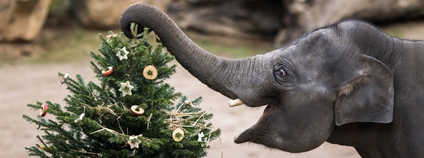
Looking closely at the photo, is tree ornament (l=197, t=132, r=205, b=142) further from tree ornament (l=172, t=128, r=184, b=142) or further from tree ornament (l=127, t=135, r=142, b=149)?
tree ornament (l=127, t=135, r=142, b=149)

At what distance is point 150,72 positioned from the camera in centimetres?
300

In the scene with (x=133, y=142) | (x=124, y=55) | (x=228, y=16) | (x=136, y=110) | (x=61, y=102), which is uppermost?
(x=228, y=16)

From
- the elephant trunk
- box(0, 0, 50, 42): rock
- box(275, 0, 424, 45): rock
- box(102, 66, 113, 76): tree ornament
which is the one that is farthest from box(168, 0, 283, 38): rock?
box(102, 66, 113, 76): tree ornament

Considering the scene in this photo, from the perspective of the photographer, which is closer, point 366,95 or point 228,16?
point 366,95

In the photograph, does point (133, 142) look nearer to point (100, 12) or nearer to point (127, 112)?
point (127, 112)

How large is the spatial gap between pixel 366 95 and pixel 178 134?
87 cm

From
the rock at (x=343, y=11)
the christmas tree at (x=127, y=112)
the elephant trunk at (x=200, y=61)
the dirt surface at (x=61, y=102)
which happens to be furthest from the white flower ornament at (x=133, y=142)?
the rock at (x=343, y=11)

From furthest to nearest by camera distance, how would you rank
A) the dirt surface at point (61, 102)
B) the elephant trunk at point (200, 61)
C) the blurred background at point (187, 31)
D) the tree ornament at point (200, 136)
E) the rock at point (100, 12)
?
the rock at point (100, 12)
the blurred background at point (187, 31)
the dirt surface at point (61, 102)
the tree ornament at point (200, 136)
the elephant trunk at point (200, 61)

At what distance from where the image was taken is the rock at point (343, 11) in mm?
9680

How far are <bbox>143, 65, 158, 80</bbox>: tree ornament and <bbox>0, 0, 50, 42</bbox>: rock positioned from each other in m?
7.04

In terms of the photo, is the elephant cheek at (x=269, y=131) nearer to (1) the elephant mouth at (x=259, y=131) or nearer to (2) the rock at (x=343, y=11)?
(1) the elephant mouth at (x=259, y=131)

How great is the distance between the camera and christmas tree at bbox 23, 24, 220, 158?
3.01 meters

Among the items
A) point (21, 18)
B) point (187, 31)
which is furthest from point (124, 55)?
point (187, 31)

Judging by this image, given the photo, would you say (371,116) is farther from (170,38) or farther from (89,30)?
(89,30)
